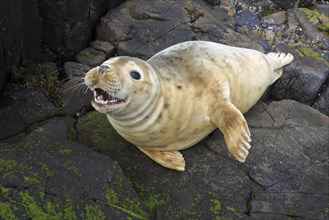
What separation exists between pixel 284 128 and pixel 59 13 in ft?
11.4

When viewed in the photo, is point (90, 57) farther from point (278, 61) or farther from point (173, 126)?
point (278, 61)

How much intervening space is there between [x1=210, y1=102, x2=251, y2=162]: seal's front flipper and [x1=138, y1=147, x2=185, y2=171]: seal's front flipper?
0.65 m

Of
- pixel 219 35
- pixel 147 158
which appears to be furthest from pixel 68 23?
pixel 147 158

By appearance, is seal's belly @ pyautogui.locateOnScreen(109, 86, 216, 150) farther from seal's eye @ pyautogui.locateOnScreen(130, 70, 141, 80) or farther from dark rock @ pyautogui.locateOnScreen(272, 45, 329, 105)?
dark rock @ pyautogui.locateOnScreen(272, 45, 329, 105)

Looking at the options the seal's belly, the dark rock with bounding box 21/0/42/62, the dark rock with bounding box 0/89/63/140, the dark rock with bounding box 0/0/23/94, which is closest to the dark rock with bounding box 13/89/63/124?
the dark rock with bounding box 0/89/63/140

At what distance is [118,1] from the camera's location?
7828mm

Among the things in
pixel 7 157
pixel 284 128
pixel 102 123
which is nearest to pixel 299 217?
pixel 284 128

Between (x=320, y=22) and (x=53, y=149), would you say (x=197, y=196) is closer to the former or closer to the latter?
(x=53, y=149)

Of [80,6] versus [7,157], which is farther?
[80,6]

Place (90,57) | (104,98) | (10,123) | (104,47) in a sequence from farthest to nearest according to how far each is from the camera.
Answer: (104,47) → (90,57) → (10,123) → (104,98)

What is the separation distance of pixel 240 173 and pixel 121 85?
5.97ft

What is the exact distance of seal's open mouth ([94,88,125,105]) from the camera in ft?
14.4

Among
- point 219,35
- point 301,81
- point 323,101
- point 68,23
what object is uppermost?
point 68,23

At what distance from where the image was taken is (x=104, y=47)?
7.24 metres
